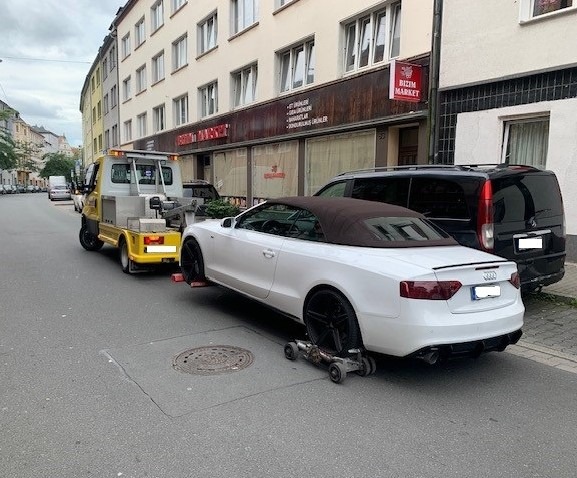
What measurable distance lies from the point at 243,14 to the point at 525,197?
16.0m

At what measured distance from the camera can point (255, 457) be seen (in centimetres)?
293

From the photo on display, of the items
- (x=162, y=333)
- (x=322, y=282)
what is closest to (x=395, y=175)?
(x=322, y=282)

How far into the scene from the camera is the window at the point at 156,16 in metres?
27.0

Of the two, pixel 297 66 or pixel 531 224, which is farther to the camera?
pixel 297 66

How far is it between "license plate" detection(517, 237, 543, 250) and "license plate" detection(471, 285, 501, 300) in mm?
1801

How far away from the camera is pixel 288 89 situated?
638 inches

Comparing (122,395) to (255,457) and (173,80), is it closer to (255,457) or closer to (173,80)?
(255,457)

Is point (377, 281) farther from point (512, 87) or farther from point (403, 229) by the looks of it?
point (512, 87)

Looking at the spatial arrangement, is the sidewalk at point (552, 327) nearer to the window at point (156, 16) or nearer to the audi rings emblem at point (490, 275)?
the audi rings emblem at point (490, 275)

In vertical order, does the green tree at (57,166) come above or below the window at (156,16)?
below

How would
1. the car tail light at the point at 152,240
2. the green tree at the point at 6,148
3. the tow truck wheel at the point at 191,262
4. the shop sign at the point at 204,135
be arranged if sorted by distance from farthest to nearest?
the green tree at the point at 6,148
the shop sign at the point at 204,135
the car tail light at the point at 152,240
the tow truck wheel at the point at 191,262

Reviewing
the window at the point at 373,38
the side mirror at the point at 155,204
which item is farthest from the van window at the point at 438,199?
the window at the point at 373,38

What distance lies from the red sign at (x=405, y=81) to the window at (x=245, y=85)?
8.61 meters

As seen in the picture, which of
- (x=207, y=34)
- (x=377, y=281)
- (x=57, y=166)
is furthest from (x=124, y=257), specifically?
(x=57, y=166)
